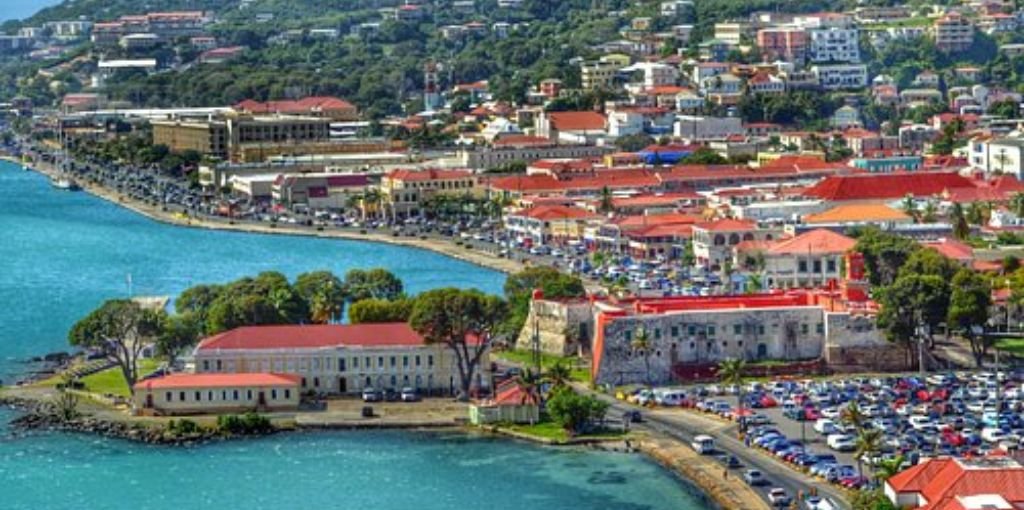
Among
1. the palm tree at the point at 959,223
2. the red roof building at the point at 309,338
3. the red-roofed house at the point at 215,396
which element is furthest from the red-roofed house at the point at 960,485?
the palm tree at the point at 959,223

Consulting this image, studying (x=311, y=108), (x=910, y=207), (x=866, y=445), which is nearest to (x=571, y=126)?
→ (x=311, y=108)

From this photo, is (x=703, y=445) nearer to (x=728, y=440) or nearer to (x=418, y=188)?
(x=728, y=440)

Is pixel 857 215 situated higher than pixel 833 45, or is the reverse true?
pixel 833 45

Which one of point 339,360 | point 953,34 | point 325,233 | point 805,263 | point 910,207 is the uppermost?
point 953,34

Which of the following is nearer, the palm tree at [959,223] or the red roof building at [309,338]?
the red roof building at [309,338]

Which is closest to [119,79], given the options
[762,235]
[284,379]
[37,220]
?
[37,220]

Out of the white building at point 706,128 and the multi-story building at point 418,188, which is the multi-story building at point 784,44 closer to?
the white building at point 706,128
